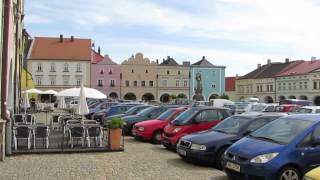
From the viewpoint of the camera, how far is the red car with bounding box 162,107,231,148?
660 inches

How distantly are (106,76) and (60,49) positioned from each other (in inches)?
415

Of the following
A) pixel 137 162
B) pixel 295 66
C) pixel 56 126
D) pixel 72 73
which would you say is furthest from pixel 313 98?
pixel 137 162

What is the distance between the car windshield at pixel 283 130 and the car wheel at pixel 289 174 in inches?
22.4

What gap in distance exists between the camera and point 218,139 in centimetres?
1334

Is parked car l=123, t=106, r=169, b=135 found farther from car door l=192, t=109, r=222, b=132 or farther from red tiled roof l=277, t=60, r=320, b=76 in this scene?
red tiled roof l=277, t=60, r=320, b=76

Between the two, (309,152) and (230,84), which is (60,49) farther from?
(309,152)

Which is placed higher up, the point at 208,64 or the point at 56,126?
the point at 208,64

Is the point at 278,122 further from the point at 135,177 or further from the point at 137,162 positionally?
the point at 137,162

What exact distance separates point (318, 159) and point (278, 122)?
1527 mm

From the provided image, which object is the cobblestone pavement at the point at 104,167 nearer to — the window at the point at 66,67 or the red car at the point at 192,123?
the red car at the point at 192,123

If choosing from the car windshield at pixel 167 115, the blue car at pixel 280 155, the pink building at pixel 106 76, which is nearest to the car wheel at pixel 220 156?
the blue car at pixel 280 155

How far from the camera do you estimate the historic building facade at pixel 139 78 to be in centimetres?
10038

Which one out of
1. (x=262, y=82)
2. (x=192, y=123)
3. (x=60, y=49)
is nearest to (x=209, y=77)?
(x=262, y=82)

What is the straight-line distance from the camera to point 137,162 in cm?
1407
